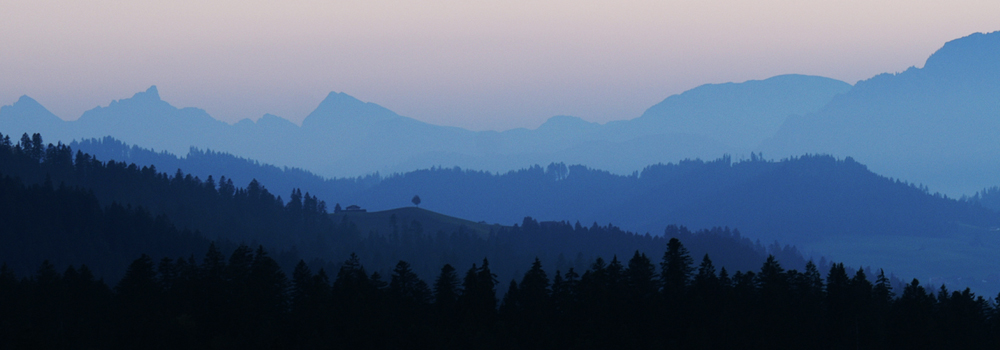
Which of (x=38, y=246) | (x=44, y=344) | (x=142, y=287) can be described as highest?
(x=38, y=246)

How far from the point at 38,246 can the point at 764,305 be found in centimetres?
15029

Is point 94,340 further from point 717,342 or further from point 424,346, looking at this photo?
point 717,342

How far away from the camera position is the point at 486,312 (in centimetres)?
10219

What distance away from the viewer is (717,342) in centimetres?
9400

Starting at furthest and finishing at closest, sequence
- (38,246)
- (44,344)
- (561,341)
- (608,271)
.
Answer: (38,246)
(608,271)
(561,341)
(44,344)

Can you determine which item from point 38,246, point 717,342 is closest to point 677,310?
point 717,342

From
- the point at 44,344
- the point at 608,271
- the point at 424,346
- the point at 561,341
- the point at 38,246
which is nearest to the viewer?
the point at 44,344

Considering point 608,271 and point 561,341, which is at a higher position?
point 608,271

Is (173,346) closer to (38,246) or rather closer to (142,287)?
(142,287)

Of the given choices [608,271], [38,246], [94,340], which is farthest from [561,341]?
[38,246]

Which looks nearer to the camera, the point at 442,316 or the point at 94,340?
the point at 94,340

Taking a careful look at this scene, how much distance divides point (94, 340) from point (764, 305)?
6272 centimetres

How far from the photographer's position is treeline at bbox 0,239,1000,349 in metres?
92.7

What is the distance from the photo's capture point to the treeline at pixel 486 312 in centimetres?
9269
